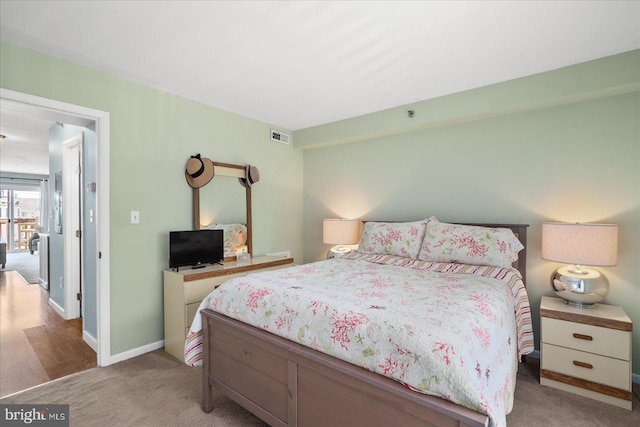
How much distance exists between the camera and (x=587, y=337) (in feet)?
7.07

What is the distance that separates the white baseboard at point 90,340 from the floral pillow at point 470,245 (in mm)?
3123

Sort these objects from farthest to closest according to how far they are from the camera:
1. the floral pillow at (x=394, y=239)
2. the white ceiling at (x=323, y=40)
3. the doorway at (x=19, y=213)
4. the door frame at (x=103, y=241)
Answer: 1. the doorway at (x=19, y=213)
2. the floral pillow at (x=394, y=239)
3. the door frame at (x=103, y=241)
4. the white ceiling at (x=323, y=40)

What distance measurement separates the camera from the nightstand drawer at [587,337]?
2.06m

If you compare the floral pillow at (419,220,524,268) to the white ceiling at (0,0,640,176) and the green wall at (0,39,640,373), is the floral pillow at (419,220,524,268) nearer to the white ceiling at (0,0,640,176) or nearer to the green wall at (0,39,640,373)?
the green wall at (0,39,640,373)

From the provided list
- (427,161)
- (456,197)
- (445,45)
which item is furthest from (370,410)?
(427,161)

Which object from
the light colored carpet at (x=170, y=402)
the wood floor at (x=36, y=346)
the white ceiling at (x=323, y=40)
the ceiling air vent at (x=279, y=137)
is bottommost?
the light colored carpet at (x=170, y=402)

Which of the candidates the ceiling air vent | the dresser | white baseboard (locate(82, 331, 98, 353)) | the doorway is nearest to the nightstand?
the dresser

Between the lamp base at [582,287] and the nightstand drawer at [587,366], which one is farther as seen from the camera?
the lamp base at [582,287]

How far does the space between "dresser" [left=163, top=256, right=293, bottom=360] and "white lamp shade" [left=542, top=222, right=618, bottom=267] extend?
9.05 feet

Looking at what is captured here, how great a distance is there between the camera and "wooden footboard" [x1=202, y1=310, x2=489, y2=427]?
1168mm

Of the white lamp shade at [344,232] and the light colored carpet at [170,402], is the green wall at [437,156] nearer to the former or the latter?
the white lamp shade at [344,232]

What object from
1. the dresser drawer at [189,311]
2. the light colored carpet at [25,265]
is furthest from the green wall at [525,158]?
the light colored carpet at [25,265]

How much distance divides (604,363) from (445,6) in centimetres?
253

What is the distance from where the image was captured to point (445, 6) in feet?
5.81
